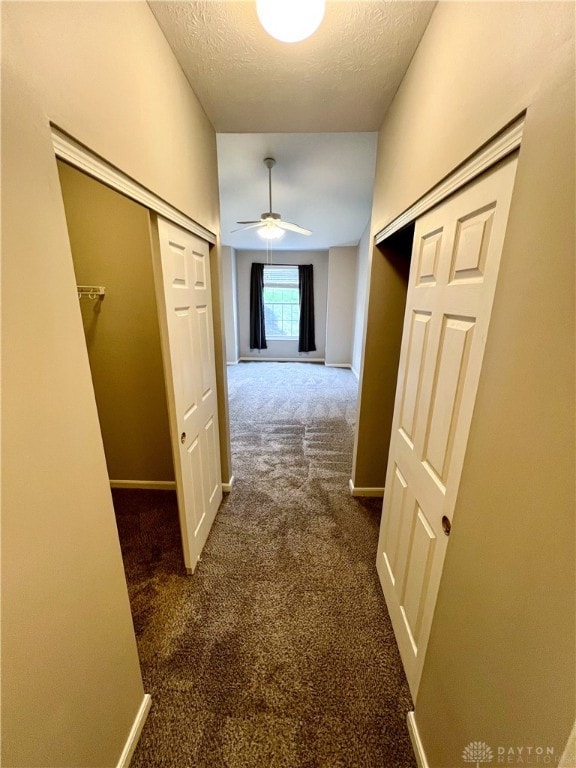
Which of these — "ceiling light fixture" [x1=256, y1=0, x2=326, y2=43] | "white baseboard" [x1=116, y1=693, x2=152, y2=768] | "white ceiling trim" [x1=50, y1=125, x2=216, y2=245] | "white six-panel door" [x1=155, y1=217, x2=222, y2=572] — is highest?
"ceiling light fixture" [x1=256, y1=0, x2=326, y2=43]

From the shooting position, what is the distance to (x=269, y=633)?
1.42 metres

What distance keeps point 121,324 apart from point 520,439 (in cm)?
240

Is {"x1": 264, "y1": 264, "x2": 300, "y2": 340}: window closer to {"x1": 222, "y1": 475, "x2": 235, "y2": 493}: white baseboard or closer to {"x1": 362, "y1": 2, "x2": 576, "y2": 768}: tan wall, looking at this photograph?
{"x1": 222, "y1": 475, "x2": 235, "y2": 493}: white baseboard

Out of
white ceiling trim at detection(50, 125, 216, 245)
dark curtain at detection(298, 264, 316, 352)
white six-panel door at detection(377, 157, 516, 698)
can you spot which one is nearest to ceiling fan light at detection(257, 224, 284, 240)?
white ceiling trim at detection(50, 125, 216, 245)

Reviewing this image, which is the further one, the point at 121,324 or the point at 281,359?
the point at 281,359

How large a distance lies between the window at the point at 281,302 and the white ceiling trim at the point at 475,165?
5.98m

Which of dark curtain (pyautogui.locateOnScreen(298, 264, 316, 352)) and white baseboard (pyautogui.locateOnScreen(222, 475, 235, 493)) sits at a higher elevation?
dark curtain (pyautogui.locateOnScreen(298, 264, 316, 352))

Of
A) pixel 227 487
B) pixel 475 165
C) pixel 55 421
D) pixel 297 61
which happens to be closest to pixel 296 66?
pixel 297 61

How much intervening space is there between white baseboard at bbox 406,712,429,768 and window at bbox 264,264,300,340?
263 inches

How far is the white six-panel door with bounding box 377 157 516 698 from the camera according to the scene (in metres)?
0.80

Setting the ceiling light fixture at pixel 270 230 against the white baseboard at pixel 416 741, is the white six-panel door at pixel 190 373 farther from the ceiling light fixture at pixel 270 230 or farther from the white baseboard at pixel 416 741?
the ceiling light fixture at pixel 270 230

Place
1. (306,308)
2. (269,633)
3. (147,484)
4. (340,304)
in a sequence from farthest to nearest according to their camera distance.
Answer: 1. (306,308)
2. (340,304)
3. (147,484)
4. (269,633)

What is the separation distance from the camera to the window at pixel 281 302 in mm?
6945

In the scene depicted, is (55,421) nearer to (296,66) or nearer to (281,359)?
(296,66)
